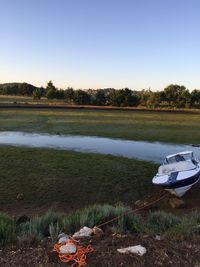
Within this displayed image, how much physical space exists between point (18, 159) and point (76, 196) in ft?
20.4

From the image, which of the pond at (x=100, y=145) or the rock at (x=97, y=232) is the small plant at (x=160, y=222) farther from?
the pond at (x=100, y=145)

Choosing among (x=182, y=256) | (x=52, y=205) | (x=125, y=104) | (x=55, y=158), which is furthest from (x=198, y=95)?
(x=182, y=256)

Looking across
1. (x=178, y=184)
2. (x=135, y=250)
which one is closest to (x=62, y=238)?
(x=135, y=250)

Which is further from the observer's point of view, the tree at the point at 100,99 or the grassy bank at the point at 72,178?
the tree at the point at 100,99

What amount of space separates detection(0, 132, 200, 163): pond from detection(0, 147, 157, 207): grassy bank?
2.53m

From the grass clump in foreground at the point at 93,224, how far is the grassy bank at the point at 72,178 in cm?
445

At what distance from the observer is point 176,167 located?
1588cm

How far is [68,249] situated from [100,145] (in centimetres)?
1950

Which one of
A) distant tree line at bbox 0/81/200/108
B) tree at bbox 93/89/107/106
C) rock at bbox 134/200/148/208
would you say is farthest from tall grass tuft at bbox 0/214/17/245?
tree at bbox 93/89/107/106

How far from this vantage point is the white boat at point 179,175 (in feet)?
47.0

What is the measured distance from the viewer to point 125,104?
85.1 meters

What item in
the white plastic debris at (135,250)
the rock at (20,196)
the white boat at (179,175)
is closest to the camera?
the white plastic debris at (135,250)

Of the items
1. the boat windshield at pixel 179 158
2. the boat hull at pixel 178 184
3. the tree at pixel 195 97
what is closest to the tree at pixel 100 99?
the tree at pixel 195 97

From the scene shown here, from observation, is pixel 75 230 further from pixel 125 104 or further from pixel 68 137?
pixel 125 104
